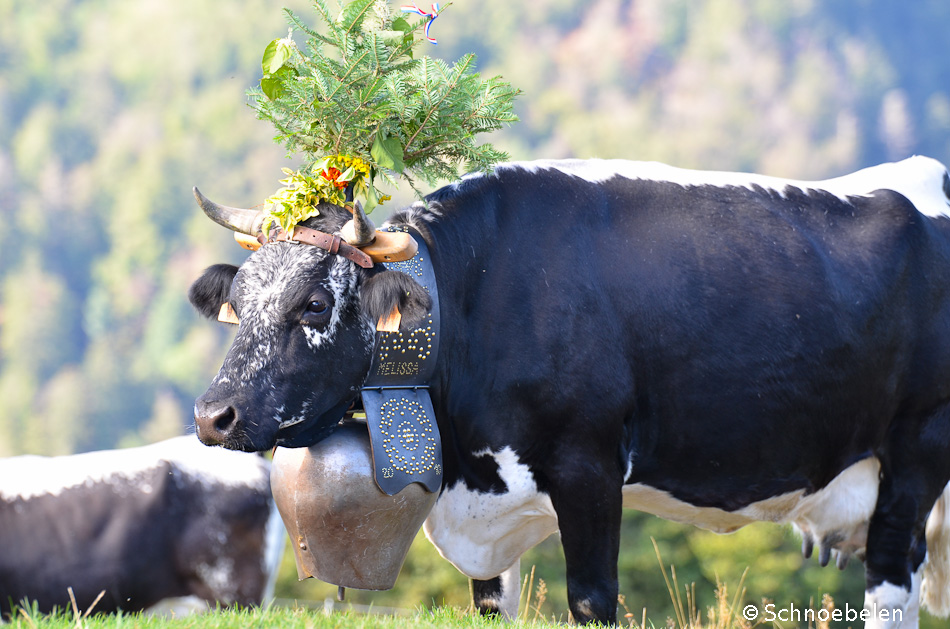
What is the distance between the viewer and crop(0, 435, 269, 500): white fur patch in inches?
260

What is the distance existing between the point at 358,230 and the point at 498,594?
2.36 metres

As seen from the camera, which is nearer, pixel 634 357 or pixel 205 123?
pixel 634 357

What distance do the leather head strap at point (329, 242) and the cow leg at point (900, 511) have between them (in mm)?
3072

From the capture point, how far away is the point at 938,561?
612cm

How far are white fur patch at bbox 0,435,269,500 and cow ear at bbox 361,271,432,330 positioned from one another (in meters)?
2.63

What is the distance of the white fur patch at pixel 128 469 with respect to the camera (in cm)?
659

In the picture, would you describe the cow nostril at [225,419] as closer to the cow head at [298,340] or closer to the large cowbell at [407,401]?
the cow head at [298,340]

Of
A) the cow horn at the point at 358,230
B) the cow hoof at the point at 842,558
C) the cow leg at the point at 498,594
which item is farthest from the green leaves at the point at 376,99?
the cow hoof at the point at 842,558

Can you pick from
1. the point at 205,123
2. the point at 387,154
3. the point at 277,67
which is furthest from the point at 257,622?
the point at 205,123

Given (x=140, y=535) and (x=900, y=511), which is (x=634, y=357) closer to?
(x=900, y=511)

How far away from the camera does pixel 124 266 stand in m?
138

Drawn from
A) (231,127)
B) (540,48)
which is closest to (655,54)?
(540,48)

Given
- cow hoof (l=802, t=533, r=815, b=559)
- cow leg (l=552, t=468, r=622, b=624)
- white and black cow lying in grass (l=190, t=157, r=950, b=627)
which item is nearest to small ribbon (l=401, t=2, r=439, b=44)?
white and black cow lying in grass (l=190, t=157, r=950, b=627)

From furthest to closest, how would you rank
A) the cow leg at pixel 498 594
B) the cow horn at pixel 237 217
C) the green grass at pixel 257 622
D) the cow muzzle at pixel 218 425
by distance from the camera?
the cow leg at pixel 498 594, the cow horn at pixel 237 217, the cow muzzle at pixel 218 425, the green grass at pixel 257 622
